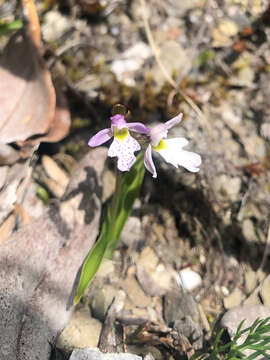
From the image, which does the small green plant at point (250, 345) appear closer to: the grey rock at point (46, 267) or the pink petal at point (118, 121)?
the grey rock at point (46, 267)

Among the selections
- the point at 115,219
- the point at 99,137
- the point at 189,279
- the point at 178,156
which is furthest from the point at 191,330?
the point at 99,137

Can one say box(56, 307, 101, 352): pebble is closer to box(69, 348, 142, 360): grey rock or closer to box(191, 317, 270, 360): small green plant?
box(69, 348, 142, 360): grey rock

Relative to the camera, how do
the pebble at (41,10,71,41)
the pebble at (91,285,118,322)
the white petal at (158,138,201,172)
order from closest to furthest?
the white petal at (158,138,201,172) < the pebble at (91,285,118,322) < the pebble at (41,10,71,41)

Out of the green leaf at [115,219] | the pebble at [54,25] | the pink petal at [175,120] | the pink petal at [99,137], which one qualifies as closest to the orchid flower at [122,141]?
the pink petal at [99,137]

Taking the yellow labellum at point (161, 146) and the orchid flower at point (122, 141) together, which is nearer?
the orchid flower at point (122, 141)

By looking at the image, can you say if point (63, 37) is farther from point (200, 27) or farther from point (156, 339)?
point (156, 339)

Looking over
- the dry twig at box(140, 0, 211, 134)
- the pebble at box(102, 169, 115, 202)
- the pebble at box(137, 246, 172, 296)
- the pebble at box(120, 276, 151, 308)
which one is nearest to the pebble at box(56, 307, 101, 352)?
the pebble at box(120, 276, 151, 308)
